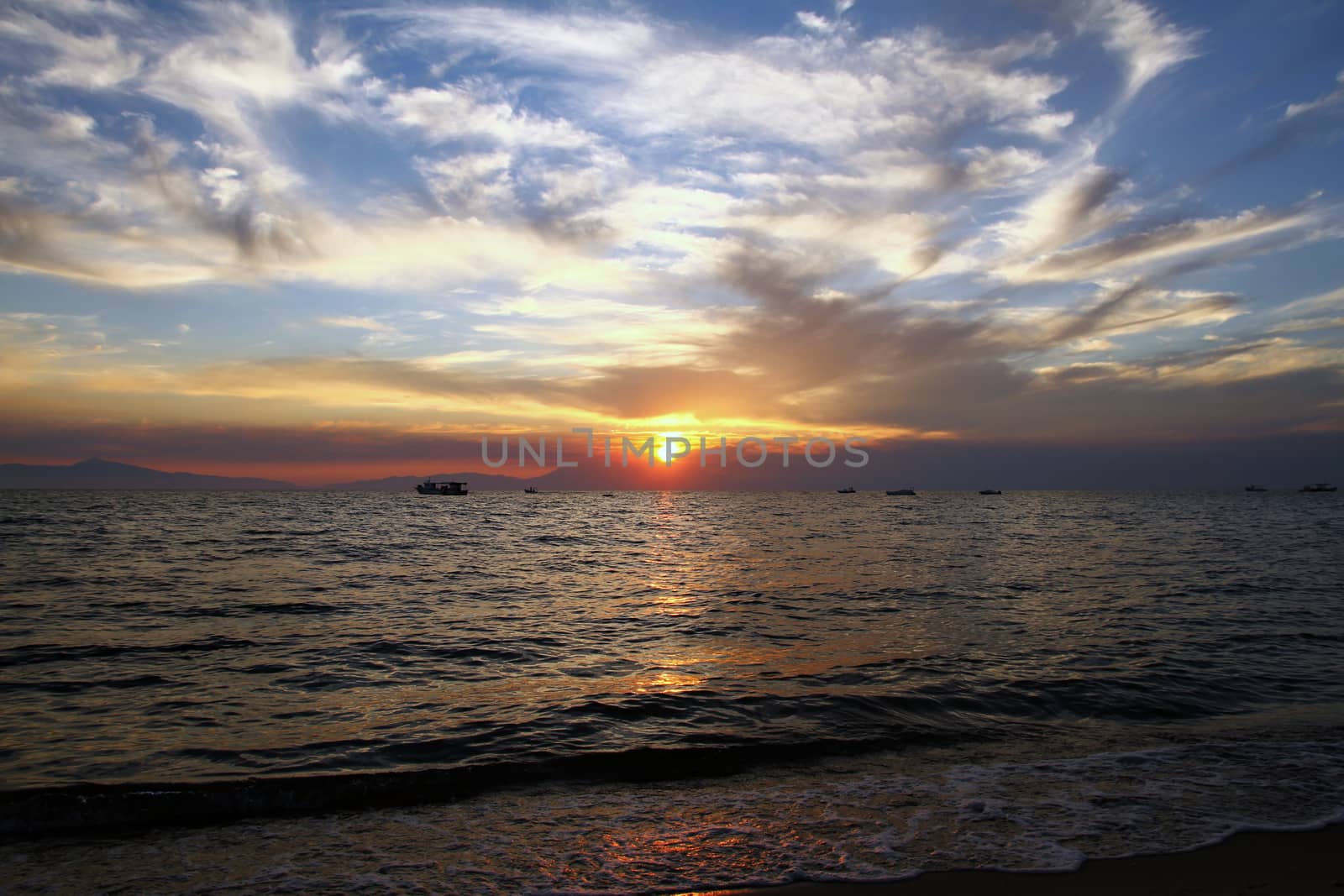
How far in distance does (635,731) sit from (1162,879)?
25.9 feet

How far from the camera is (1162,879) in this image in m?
7.26

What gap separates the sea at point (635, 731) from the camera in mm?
8086

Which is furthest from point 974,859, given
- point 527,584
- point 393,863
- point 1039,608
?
point 527,584

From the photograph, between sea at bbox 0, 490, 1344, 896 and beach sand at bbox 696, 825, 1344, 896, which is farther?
sea at bbox 0, 490, 1344, 896

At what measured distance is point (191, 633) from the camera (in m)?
20.6

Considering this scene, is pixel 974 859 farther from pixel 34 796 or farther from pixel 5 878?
pixel 34 796

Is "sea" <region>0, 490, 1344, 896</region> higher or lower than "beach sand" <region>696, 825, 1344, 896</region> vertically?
lower

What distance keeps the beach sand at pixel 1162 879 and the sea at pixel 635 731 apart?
0.25 meters

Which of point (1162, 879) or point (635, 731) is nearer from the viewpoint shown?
point (1162, 879)

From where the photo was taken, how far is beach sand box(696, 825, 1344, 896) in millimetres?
7016

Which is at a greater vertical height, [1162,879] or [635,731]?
[1162,879]

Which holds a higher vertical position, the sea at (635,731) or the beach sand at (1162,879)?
the beach sand at (1162,879)

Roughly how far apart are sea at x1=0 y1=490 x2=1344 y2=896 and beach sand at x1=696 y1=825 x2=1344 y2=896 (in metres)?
0.25

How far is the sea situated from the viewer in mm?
8086
